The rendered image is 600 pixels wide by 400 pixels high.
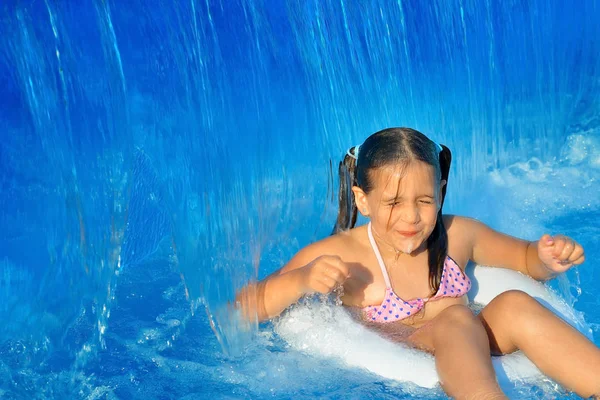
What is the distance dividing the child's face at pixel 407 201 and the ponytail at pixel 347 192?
200 millimetres

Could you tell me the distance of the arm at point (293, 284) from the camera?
2324 mm

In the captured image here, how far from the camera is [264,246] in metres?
3.42

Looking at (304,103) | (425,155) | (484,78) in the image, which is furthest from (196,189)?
(484,78)

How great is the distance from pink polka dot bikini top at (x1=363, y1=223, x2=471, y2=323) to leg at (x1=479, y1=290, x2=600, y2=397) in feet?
0.72

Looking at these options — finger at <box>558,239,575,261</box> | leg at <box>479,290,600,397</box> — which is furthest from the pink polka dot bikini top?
finger at <box>558,239,575,261</box>

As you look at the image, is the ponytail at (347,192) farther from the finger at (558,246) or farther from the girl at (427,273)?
the finger at (558,246)

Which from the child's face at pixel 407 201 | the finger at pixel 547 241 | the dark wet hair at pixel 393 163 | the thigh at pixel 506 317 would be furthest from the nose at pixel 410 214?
the finger at pixel 547 241

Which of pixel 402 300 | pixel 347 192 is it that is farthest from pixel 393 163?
pixel 402 300

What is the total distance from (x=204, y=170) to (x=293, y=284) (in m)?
0.71

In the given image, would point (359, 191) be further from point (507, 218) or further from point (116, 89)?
point (507, 218)

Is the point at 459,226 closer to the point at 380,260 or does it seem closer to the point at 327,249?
the point at 380,260

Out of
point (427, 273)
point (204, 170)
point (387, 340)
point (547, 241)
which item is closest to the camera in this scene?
point (387, 340)

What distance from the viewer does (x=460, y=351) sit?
2217 mm

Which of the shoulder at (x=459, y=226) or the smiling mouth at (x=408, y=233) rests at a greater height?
the shoulder at (x=459, y=226)
